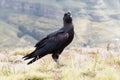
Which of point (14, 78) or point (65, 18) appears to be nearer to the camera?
point (14, 78)

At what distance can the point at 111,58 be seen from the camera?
447 inches

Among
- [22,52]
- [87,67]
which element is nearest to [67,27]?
[87,67]

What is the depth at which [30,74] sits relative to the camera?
28.9ft

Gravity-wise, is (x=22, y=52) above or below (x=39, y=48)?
below

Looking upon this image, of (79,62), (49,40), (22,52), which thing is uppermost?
(49,40)

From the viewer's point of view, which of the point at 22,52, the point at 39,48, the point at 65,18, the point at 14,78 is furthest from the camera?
the point at 22,52

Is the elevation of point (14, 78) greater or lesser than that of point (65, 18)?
lesser

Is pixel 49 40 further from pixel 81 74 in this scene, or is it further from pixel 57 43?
pixel 81 74

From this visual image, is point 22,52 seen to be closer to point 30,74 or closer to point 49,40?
point 49,40

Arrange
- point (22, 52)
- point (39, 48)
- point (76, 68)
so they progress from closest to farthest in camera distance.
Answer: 1. point (76, 68)
2. point (39, 48)
3. point (22, 52)

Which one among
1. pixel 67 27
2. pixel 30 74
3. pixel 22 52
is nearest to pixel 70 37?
pixel 67 27

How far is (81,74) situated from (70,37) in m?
2.07

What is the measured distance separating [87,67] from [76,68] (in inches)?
13.5

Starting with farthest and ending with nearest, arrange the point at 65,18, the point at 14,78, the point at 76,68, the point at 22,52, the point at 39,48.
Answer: the point at 22,52 → the point at 65,18 → the point at 39,48 → the point at 76,68 → the point at 14,78
